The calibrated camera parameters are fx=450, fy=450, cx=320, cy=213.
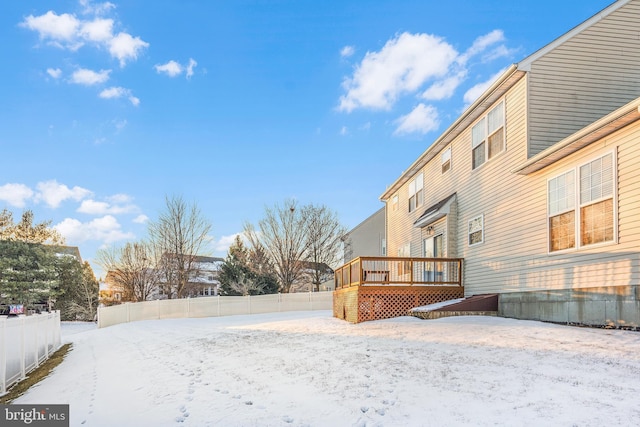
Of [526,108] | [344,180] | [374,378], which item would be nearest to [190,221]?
[344,180]

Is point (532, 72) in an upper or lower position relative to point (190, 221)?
upper

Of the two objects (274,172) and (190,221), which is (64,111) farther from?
(190,221)

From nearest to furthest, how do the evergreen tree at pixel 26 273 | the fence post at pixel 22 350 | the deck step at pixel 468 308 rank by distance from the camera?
the fence post at pixel 22 350
the deck step at pixel 468 308
the evergreen tree at pixel 26 273

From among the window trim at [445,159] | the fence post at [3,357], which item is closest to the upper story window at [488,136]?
the window trim at [445,159]

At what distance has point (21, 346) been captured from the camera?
9.03 meters

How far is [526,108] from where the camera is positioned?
35.9 feet

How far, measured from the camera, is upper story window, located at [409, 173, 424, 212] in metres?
18.3

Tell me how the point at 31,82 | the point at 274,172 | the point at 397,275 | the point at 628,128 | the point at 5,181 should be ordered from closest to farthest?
the point at 628,128 → the point at 31,82 → the point at 397,275 → the point at 274,172 → the point at 5,181

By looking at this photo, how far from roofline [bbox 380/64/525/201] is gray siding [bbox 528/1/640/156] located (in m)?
0.49

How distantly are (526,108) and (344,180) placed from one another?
1519cm

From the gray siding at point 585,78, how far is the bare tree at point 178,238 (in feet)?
83.5

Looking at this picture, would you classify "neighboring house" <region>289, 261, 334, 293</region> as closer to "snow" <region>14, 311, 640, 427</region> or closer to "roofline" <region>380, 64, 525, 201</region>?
"roofline" <region>380, 64, 525, 201</region>

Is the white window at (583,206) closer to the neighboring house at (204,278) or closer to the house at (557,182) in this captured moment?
the house at (557,182)

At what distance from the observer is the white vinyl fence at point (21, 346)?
7.68m
